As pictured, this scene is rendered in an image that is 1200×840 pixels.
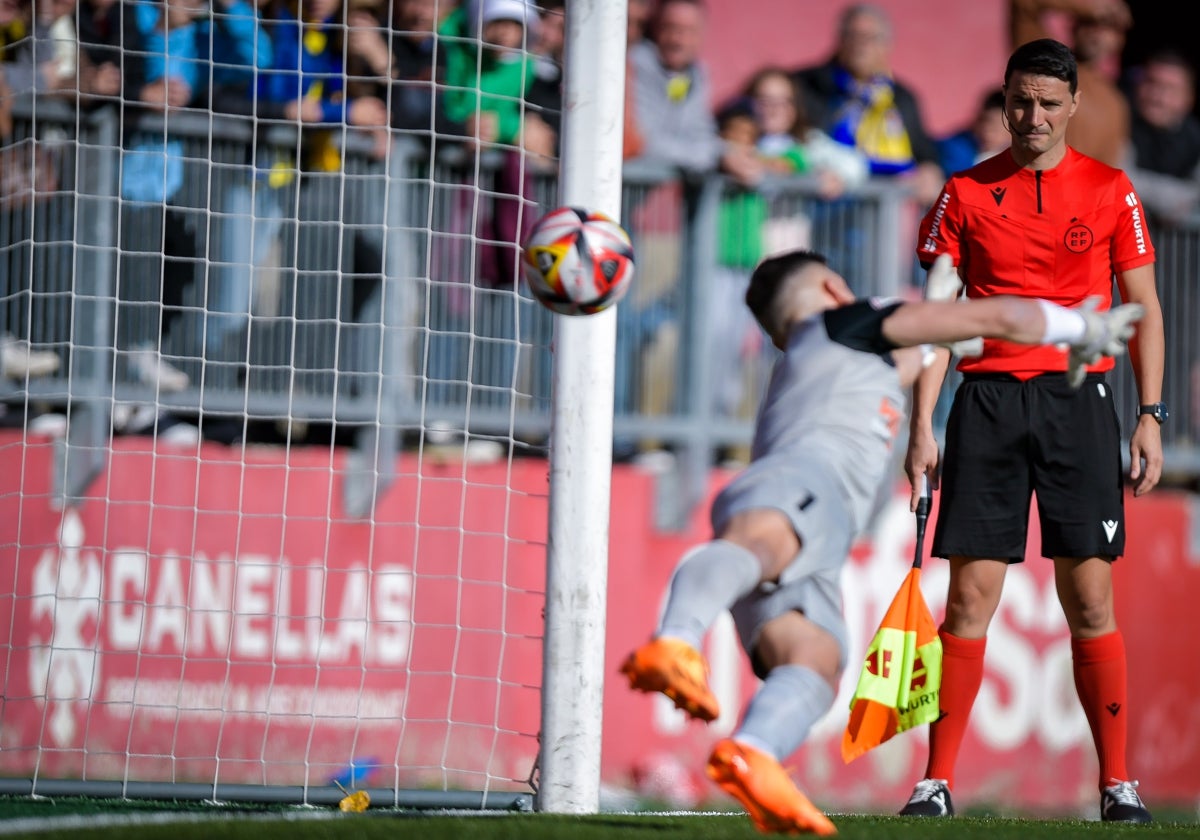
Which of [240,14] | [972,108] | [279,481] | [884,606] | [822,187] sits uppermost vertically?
[972,108]

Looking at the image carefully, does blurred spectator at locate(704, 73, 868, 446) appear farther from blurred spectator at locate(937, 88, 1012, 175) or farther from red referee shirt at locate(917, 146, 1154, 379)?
red referee shirt at locate(917, 146, 1154, 379)

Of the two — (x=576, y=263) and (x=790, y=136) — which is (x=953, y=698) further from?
(x=790, y=136)

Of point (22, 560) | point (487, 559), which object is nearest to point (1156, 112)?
point (487, 559)

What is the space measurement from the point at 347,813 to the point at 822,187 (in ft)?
14.9

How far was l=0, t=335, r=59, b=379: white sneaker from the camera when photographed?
22.2ft

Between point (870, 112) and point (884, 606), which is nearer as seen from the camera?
point (884, 606)

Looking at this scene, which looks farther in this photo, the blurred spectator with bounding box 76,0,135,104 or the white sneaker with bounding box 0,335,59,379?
the white sneaker with bounding box 0,335,59,379

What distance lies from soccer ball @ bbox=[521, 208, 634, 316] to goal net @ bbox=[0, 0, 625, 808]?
7.81 feet

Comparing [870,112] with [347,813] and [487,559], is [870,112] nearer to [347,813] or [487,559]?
[487,559]

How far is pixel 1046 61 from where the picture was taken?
433 cm

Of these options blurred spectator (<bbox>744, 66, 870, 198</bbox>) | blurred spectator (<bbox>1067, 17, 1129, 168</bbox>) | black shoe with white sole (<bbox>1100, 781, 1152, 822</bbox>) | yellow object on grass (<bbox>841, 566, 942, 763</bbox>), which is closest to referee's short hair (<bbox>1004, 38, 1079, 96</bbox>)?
yellow object on grass (<bbox>841, 566, 942, 763</bbox>)

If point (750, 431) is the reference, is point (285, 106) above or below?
above

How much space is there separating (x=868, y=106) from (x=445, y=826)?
5.86m

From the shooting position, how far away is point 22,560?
668 cm
